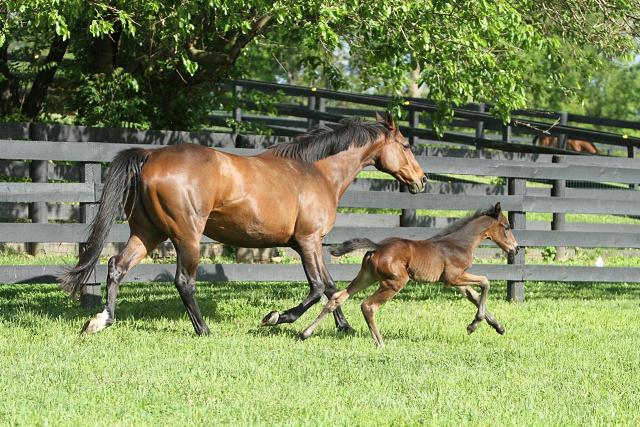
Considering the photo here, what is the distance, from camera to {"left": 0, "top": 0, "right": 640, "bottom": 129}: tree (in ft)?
35.6

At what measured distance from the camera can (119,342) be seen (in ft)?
26.2

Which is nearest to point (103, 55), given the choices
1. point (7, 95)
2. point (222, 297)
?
point (7, 95)

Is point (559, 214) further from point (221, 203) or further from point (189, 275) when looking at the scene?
point (189, 275)

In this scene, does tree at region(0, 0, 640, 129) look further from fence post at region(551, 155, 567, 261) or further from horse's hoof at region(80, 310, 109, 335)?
horse's hoof at region(80, 310, 109, 335)

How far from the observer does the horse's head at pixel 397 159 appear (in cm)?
1007

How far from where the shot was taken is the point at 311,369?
22.9ft

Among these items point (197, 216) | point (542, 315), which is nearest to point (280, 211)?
point (197, 216)

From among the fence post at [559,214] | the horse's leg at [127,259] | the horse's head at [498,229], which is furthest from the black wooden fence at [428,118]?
the horse's leg at [127,259]

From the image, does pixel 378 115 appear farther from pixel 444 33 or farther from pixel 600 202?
pixel 600 202

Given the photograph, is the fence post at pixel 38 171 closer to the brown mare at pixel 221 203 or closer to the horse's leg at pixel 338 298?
the brown mare at pixel 221 203

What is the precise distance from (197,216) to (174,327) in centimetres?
121

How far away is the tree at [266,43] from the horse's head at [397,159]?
1.36 metres

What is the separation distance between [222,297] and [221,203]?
10.6ft

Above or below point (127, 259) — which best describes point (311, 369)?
below
